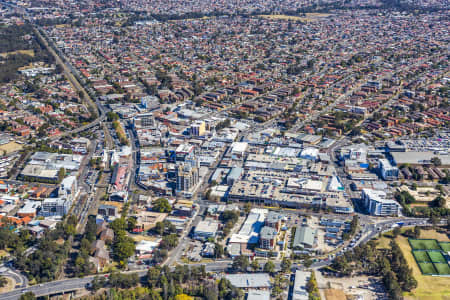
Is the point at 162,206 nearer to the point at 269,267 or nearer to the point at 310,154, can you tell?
the point at 269,267

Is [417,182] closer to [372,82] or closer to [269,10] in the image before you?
[372,82]

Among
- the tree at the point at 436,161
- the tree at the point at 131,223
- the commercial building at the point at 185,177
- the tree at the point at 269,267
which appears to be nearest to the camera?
the tree at the point at 269,267

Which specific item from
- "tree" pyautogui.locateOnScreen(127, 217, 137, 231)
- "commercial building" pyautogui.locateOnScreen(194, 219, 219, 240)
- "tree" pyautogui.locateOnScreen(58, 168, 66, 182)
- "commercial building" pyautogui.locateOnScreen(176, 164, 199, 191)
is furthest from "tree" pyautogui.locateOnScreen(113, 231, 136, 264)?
"tree" pyautogui.locateOnScreen(58, 168, 66, 182)

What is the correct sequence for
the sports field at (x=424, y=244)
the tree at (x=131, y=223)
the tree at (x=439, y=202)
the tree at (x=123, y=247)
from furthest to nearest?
the tree at (x=439, y=202) < the tree at (x=131, y=223) < the sports field at (x=424, y=244) < the tree at (x=123, y=247)

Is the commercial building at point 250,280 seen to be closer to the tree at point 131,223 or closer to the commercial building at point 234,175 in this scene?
the tree at point 131,223

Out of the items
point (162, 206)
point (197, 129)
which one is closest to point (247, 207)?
point (162, 206)

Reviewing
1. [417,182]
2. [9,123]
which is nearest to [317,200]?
[417,182]

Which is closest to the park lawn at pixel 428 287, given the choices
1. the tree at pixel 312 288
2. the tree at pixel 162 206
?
the tree at pixel 312 288
